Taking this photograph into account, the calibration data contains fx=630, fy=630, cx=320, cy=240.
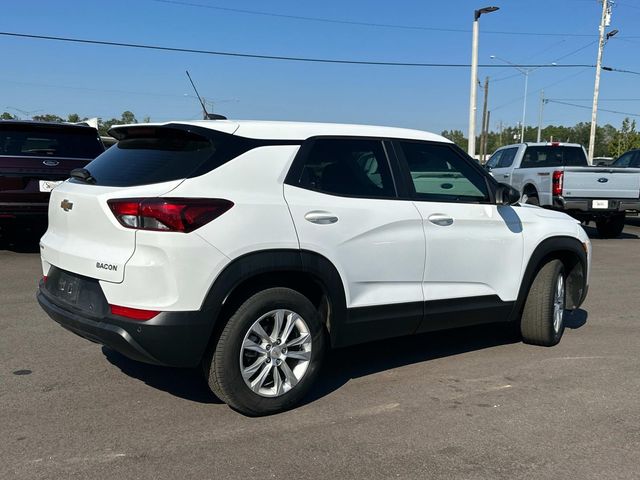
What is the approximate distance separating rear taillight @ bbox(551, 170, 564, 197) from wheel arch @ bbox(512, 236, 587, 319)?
24.4 ft

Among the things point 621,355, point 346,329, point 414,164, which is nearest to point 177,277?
point 346,329

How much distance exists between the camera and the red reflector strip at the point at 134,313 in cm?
341

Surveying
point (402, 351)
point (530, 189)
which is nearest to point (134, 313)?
point (402, 351)

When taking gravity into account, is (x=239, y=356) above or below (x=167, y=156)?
below

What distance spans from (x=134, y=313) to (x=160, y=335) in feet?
0.62

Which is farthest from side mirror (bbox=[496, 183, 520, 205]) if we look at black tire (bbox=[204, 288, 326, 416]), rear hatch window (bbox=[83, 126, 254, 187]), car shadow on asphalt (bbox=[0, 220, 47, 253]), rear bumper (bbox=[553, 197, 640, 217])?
rear bumper (bbox=[553, 197, 640, 217])

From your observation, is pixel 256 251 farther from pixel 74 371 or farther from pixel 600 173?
pixel 600 173

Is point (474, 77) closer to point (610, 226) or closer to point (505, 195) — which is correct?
point (610, 226)

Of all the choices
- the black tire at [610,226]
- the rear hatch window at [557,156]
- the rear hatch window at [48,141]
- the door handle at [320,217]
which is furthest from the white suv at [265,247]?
the black tire at [610,226]

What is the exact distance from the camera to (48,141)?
29.9 feet

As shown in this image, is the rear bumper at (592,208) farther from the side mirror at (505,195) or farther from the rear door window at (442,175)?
the rear door window at (442,175)

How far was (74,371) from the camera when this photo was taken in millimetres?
4578

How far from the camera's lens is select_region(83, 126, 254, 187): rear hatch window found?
364cm

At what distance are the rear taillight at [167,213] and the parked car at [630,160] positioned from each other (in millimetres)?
15407
